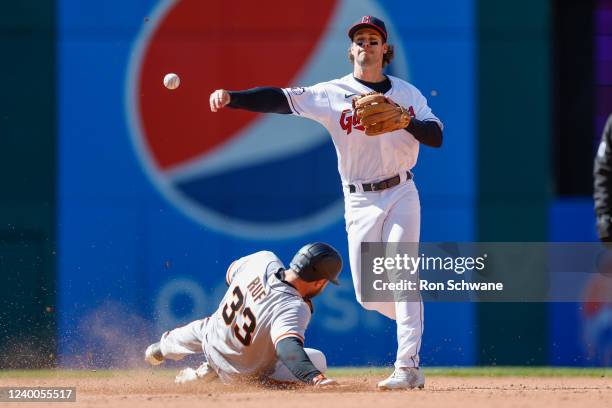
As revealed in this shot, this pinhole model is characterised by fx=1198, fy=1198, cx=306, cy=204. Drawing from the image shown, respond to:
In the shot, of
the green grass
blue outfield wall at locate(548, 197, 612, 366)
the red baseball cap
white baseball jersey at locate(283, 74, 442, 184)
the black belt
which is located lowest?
the green grass

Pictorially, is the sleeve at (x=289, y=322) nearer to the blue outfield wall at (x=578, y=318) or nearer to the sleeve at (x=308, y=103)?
the sleeve at (x=308, y=103)

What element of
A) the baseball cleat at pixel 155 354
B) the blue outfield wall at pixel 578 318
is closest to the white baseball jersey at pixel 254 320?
the baseball cleat at pixel 155 354

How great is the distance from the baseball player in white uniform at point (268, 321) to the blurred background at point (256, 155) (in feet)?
8.15

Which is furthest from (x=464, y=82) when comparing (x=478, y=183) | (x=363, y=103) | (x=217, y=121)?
(x=363, y=103)

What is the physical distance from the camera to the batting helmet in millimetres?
5711

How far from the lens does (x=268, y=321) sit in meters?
5.67

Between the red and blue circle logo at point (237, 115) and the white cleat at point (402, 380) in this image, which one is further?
the red and blue circle logo at point (237, 115)

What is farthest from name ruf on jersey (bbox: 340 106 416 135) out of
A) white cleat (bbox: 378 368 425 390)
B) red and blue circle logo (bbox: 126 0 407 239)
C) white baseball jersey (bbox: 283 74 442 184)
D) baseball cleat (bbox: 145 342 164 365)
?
red and blue circle logo (bbox: 126 0 407 239)

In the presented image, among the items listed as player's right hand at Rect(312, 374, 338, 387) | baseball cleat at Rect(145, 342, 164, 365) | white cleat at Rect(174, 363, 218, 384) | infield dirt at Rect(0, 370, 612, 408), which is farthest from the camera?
baseball cleat at Rect(145, 342, 164, 365)

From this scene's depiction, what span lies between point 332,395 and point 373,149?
1.36m

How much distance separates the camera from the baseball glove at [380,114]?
5.85 m

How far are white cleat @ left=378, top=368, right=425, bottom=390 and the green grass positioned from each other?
177 centimetres

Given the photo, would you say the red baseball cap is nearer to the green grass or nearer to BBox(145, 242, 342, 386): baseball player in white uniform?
BBox(145, 242, 342, 386): baseball player in white uniform

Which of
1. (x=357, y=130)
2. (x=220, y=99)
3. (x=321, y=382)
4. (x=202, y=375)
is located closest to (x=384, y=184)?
(x=357, y=130)
